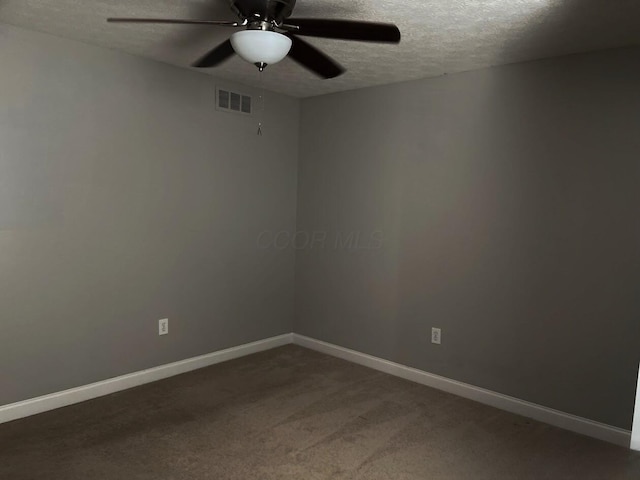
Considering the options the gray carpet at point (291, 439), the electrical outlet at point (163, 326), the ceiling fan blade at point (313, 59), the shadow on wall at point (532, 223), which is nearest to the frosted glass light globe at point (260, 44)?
the ceiling fan blade at point (313, 59)

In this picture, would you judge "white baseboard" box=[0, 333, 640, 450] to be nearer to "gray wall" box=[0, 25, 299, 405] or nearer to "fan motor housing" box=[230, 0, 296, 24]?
"gray wall" box=[0, 25, 299, 405]

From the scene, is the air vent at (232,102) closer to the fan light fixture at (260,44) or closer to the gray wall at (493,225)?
the gray wall at (493,225)

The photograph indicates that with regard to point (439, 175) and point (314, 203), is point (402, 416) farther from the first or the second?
point (314, 203)

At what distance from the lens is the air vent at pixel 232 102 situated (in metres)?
3.79

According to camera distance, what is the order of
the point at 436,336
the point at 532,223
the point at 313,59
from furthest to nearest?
1. the point at 436,336
2. the point at 532,223
3. the point at 313,59

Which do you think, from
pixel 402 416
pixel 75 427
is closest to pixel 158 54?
pixel 75 427

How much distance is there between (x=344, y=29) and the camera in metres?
2.06

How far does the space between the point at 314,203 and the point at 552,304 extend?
2.16 meters

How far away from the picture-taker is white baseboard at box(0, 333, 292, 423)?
2908 mm

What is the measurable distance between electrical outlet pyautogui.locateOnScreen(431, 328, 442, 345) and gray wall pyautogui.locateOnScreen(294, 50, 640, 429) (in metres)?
0.04

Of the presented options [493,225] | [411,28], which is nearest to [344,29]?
[411,28]

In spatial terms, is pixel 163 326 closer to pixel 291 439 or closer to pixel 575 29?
pixel 291 439

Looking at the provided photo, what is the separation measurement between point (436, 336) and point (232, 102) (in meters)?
2.45

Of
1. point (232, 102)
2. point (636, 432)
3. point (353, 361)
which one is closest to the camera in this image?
point (636, 432)
